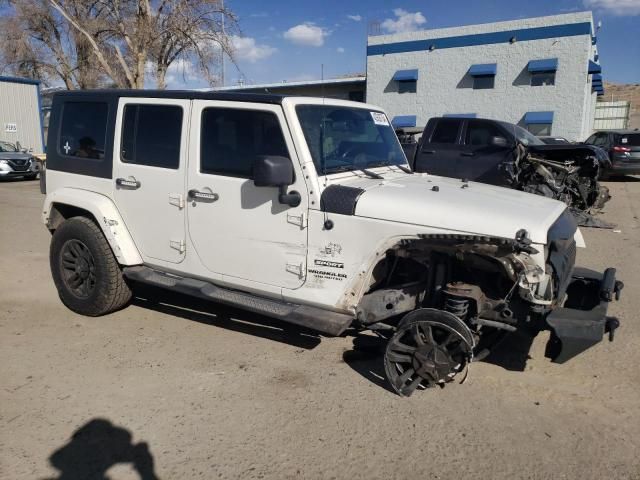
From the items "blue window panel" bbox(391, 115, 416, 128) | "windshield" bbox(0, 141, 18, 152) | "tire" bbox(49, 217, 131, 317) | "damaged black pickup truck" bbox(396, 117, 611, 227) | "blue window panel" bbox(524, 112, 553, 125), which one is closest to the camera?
"tire" bbox(49, 217, 131, 317)

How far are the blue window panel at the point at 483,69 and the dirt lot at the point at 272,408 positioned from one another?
2330cm

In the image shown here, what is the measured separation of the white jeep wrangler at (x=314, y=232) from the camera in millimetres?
3277

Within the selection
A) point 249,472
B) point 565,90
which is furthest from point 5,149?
point 565,90

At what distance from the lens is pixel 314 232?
362cm

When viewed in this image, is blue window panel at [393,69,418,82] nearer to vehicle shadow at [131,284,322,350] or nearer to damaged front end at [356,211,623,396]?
vehicle shadow at [131,284,322,350]

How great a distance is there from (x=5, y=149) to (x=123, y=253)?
17536 mm

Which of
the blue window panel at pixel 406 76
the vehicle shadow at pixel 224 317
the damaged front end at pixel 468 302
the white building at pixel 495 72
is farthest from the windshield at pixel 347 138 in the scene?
the blue window panel at pixel 406 76

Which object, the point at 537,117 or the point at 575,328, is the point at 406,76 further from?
the point at 575,328

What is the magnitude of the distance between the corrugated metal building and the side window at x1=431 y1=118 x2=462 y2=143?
20.8 metres

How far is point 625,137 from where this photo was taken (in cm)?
1662

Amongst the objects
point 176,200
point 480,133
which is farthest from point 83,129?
point 480,133

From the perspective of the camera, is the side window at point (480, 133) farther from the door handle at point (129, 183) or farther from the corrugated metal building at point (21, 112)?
the corrugated metal building at point (21, 112)

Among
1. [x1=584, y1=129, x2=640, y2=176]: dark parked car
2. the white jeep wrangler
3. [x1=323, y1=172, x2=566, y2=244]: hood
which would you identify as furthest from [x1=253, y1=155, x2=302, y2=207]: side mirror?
[x1=584, y1=129, x2=640, y2=176]: dark parked car

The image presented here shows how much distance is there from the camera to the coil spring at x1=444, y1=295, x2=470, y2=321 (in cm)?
340
